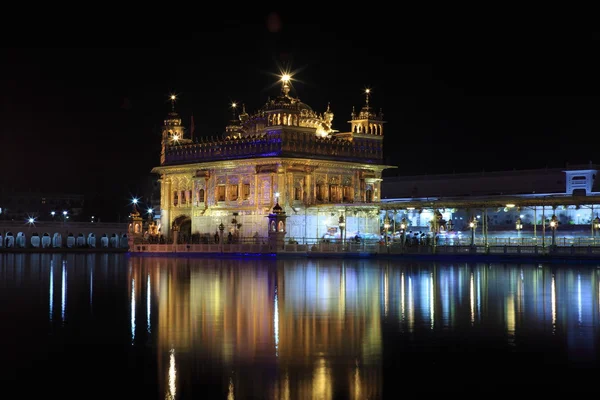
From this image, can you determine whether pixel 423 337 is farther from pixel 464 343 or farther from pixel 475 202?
pixel 475 202

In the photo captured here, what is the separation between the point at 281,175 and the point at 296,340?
140 ft

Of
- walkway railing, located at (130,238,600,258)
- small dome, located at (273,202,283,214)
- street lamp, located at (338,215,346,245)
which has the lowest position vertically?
walkway railing, located at (130,238,600,258)

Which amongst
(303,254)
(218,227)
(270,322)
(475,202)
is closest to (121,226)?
(218,227)

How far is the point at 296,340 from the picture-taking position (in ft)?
50.6

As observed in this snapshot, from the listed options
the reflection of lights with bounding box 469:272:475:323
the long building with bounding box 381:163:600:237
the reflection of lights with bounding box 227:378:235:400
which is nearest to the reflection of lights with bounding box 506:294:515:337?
the reflection of lights with bounding box 469:272:475:323

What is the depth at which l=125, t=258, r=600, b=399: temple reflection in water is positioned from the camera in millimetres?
12594

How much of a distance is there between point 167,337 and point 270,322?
7.87ft

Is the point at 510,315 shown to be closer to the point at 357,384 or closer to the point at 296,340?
the point at 296,340

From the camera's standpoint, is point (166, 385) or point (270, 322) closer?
point (166, 385)

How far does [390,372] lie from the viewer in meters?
12.8

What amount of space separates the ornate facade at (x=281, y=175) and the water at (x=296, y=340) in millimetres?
30665

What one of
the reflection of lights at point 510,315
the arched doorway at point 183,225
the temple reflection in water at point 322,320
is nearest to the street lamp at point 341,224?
the arched doorway at point 183,225

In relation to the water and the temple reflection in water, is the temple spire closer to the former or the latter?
the temple reflection in water

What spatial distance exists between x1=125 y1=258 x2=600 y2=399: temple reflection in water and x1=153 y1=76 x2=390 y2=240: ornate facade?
25.8 m
